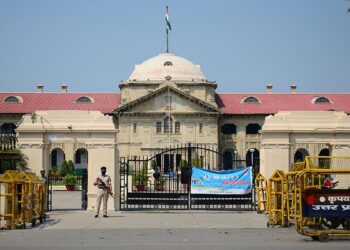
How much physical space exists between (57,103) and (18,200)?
54.8 meters

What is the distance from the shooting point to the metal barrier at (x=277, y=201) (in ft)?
58.2

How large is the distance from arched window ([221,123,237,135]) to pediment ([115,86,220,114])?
3111 millimetres

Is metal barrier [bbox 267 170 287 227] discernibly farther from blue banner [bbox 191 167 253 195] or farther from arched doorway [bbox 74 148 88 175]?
arched doorway [bbox 74 148 88 175]

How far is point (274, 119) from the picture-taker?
2400cm

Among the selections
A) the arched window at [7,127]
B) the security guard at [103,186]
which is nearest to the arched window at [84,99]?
the arched window at [7,127]

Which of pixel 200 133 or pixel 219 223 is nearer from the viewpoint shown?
pixel 219 223

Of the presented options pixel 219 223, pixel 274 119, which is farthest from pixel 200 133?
pixel 219 223

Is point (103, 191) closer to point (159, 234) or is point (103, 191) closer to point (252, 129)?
point (159, 234)

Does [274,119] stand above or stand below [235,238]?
above

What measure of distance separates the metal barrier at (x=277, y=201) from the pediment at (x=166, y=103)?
5125 centimetres

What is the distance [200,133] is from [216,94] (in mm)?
6006

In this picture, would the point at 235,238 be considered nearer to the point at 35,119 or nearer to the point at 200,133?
the point at 35,119

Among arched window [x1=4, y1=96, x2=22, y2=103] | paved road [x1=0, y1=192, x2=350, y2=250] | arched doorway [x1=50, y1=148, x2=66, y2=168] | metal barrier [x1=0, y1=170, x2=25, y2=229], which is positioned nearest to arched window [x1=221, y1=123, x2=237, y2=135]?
arched doorway [x1=50, y1=148, x2=66, y2=168]

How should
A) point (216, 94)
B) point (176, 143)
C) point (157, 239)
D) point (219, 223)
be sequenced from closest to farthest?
point (157, 239), point (219, 223), point (176, 143), point (216, 94)
